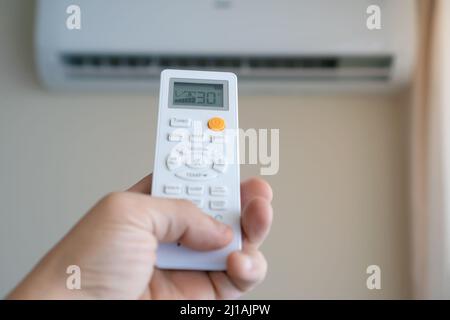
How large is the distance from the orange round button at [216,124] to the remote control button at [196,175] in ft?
0.19

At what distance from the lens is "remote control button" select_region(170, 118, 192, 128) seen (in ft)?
1.68

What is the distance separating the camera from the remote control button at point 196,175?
482 millimetres

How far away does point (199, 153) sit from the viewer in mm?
499

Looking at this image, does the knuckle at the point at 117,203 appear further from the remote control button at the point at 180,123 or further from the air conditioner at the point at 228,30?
the air conditioner at the point at 228,30

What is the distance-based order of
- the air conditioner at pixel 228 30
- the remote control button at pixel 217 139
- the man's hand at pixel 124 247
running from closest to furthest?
the man's hand at pixel 124 247 < the remote control button at pixel 217 139 < the air conditioner at pixel 228 30

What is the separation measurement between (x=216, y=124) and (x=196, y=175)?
7 centimetres

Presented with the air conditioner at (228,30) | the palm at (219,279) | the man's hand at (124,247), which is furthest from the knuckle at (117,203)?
the air conditioner at (228,30)

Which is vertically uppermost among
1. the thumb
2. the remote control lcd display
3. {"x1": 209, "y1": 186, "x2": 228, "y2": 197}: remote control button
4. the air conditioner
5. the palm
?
the air conditioner

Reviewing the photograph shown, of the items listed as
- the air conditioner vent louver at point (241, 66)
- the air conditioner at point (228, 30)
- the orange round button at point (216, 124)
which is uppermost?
the air conditioner at point (228, 30)

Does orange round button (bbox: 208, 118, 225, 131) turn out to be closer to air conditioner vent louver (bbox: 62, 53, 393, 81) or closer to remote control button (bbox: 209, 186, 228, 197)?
remote control button (bbox: 209, 186, 228, 197)

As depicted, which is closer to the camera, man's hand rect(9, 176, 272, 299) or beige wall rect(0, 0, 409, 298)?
man's hand rect(9, 176, 272, 299)

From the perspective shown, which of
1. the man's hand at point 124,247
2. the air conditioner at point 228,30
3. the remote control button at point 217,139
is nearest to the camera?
the man's hand at point 124,247

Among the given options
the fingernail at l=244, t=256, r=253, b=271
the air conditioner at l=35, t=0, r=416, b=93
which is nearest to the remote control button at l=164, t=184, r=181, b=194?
the fingernail at l=244, t=256, r=253, b=271
